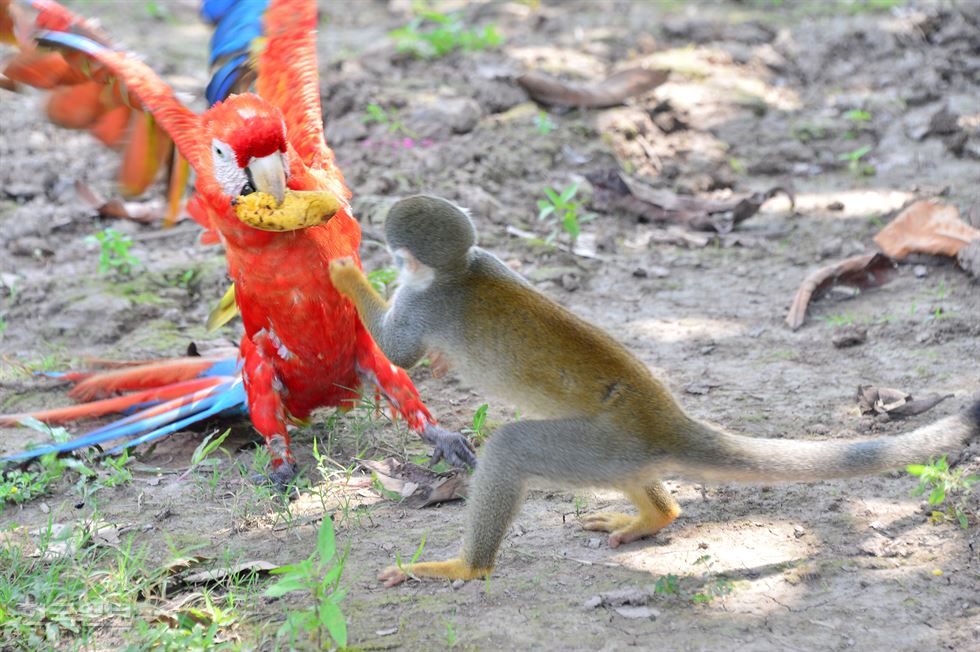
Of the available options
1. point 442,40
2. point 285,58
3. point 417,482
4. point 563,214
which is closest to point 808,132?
point 563,214

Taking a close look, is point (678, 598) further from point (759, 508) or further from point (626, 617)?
point (759, 508)

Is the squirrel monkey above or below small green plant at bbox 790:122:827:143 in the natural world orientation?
above

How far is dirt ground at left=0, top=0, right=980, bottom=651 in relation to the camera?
294 centimetres

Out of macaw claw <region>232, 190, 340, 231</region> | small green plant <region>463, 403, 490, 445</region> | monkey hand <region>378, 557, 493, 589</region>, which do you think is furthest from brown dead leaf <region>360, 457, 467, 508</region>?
macaw claw <region>232, 190, 340, 231</region>

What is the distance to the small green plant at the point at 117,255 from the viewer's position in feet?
17.8

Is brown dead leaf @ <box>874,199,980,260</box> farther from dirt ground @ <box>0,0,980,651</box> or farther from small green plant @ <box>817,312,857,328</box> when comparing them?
small green plant @ <box>817,312,857,328</box>

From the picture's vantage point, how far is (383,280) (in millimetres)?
4820

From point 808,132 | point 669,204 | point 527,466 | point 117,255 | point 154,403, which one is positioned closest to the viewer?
point 527,466

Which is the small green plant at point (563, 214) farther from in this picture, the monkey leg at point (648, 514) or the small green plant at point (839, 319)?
the monkey leg at point (648, 514)

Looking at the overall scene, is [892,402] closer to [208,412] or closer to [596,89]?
[208,412]

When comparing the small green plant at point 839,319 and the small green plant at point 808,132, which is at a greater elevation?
the small green plant at point 808,132

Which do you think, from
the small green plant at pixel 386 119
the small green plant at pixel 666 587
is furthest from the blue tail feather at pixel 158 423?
the small green plant at pixel 386 119

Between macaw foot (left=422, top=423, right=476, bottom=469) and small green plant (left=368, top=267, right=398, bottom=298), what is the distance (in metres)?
1.08

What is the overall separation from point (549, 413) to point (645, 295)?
7.26 ft
